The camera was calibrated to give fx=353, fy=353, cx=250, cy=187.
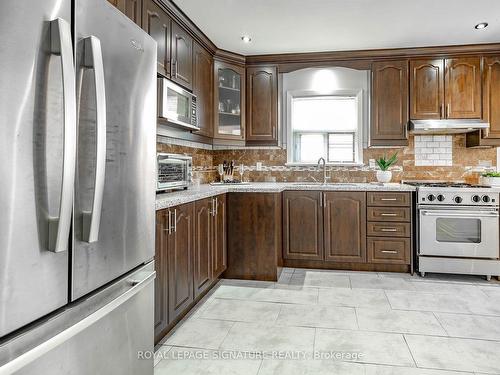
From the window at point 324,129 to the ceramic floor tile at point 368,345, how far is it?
8.00 ft

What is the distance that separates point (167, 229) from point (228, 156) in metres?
2.60

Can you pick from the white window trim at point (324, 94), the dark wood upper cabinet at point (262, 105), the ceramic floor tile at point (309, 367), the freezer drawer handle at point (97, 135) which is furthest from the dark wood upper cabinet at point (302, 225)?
the freezer drawer handle at point (97, 135)

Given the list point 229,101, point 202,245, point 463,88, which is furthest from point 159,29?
point 463,88

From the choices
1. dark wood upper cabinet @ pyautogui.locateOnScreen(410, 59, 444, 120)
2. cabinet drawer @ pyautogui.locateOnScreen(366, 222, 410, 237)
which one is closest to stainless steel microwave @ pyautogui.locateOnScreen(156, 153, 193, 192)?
cabinet drawer @ pyautogui.locateOnScreen(366, 222, 410, 237)

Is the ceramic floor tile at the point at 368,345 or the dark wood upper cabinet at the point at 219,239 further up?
the dark wood upper cabinet at the point at 219,239

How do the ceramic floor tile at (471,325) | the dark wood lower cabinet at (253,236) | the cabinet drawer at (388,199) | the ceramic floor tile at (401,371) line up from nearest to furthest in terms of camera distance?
the ceramic floor tile at (401,371) < the ceramic floor tile at (471,325) < the dark wood lower cabinet at (253,236) < the cabinet drawer at (388,199)

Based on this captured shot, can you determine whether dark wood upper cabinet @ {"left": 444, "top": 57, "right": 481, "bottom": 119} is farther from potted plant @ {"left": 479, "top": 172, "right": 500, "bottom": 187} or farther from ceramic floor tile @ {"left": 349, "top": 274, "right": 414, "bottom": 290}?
ceramic floor tile @ {"left": 349, "top": 274, "right": 414, "bottom": 290}

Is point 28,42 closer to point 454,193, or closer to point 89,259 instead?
point 89,259

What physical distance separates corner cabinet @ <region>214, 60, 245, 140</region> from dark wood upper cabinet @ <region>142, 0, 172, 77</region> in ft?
3.78

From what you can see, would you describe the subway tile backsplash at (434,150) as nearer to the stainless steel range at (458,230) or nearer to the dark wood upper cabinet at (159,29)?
the stainless steel range at (458,230)

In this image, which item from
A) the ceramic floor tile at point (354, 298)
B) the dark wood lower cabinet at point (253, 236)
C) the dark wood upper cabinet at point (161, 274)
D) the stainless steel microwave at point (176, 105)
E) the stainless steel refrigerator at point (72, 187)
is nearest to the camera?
the stainless steel refrigerator at point (72, 187)

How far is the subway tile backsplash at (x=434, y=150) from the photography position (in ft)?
13.9

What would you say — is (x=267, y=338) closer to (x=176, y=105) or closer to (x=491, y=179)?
(x=176, y=105)

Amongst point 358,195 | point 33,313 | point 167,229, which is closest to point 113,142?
point 33,313
